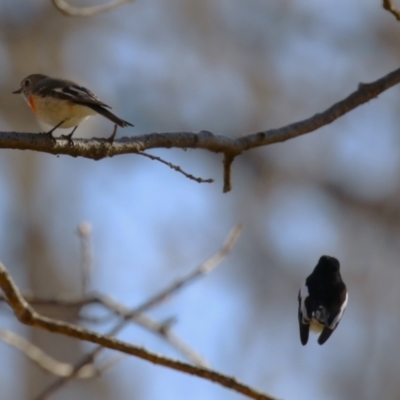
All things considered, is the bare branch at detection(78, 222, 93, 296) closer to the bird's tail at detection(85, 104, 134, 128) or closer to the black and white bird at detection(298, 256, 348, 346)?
the bird's tail at detection(85, 104, 134, 128)

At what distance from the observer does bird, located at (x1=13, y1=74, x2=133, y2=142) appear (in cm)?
442

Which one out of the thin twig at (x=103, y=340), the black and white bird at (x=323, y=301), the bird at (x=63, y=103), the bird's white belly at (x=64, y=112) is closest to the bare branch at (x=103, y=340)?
the thin twig at (x=103, y=340)

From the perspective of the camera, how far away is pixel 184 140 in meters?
3.42

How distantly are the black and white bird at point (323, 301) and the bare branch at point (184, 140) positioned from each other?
937 mm

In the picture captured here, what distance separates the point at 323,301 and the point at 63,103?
8.20 feet

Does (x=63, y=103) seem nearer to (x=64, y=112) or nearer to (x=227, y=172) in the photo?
(x=64, y=112)

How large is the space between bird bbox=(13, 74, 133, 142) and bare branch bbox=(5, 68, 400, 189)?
0.84m

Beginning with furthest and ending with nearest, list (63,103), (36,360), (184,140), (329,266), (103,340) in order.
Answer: (63,103) < (36,360) < (184,140) < (103,340) < (329,266)

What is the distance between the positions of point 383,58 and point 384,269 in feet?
11.9

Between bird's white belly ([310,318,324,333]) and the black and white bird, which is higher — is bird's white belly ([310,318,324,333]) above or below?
below

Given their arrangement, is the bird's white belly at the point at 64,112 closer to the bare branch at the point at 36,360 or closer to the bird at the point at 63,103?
the bird at the point at 63,103

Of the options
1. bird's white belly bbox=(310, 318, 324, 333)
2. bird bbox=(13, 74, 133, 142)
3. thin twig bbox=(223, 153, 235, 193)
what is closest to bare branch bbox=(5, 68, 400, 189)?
thin twig bbox=(223, 153, 235, 193)

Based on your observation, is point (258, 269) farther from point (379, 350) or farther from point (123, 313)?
point (123, 313)

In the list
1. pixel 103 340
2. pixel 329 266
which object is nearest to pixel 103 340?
pixel 103 340
